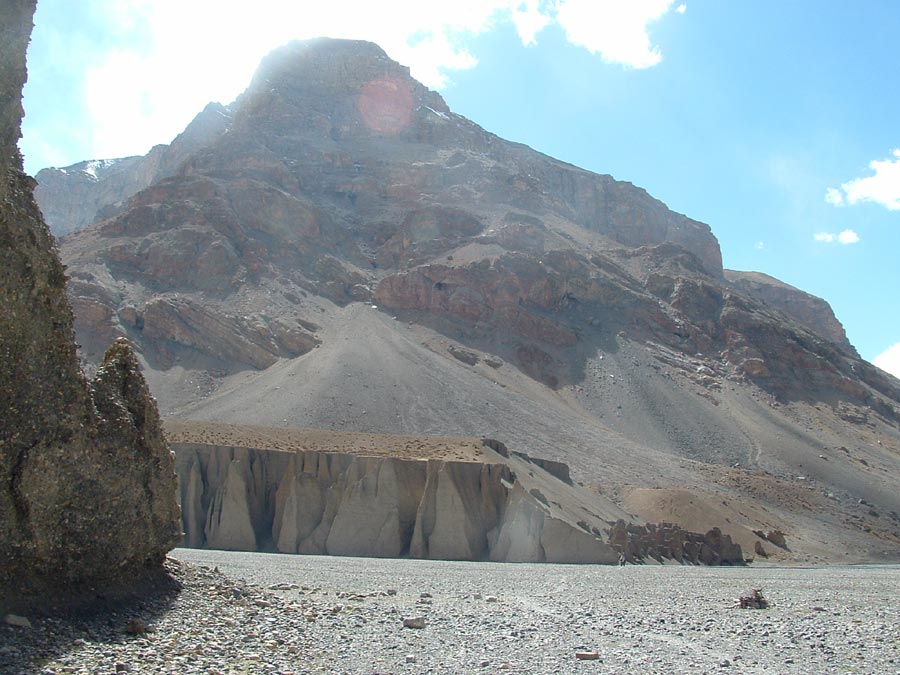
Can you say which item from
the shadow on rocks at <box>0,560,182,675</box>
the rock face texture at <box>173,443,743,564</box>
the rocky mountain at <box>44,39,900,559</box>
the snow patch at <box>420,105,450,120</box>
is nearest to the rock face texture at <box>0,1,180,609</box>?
the shadow on rocks at <box>0,560,182,675</box>

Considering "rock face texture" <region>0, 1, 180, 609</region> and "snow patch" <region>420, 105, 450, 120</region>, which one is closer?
"rock face texture" <region>0, 1, 180, 609</region>

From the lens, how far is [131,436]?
1462 centimetres

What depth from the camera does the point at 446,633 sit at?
51.7 ft

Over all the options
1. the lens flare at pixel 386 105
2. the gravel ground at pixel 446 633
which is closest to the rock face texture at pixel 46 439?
the gravel ground at pixel 446 633

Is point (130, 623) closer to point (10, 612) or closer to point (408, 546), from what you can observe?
point (10, 612)

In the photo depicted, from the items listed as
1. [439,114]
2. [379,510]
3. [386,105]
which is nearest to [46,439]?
[379,510]

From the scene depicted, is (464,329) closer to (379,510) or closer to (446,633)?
(379,510)

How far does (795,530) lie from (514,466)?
35.2m

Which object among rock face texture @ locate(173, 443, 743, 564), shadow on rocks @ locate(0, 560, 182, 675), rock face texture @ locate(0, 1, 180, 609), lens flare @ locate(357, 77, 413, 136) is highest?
lens flare @ locate(357, 77, 413, 136)

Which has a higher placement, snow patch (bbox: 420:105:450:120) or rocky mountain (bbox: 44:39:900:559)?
snow patch (bbox: 420:105:450:120)

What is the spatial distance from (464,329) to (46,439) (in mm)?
105170

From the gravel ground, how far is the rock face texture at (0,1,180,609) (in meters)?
0.87

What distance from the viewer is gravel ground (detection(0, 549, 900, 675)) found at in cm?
1135

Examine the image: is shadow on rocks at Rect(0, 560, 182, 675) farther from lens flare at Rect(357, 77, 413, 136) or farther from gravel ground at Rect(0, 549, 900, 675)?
lens flare at Rect(357, 77, 413, 136)
